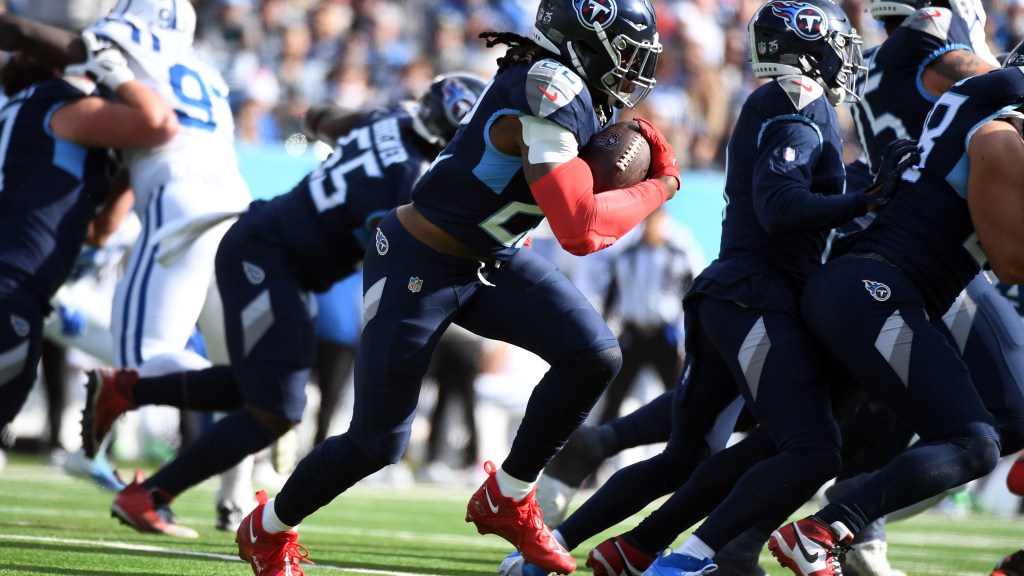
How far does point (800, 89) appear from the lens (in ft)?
12.6

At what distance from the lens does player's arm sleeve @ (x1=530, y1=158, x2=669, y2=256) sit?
3.56m

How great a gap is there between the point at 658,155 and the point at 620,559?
125 centimetres

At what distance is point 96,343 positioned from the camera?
313 inches

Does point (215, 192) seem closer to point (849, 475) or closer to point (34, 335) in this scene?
point (34, 335)

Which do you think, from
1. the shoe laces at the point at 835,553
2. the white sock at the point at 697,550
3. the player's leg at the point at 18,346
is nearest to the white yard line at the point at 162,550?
the player's leg at the point at 18,346

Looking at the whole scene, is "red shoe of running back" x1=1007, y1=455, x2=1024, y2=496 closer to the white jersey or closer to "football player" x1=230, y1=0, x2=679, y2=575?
"football player" x1=230, y1=0, x2=679, y2=575

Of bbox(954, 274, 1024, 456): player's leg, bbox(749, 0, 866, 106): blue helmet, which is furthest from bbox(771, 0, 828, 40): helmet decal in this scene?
bbox(954, 274, 1024, 456): player's leg

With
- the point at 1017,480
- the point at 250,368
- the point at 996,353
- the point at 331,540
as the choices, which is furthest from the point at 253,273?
the point at 1017,480

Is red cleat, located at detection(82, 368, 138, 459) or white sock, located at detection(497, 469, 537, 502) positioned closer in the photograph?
white sock, located at detection(497, 469, 537, 502)

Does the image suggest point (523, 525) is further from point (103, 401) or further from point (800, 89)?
point (103, 401)

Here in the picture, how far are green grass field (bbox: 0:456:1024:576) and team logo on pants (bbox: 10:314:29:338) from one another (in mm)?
782

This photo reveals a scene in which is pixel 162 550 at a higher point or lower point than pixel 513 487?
lower

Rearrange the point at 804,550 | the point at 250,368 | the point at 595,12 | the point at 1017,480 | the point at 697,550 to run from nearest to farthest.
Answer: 1. the point at 804,550
2. the point at 697,550
3. the point at 595,12
4. the point at 1017,480
5. the point at 250,368

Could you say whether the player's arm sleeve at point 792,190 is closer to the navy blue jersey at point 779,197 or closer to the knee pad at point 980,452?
the navy blue jersey at point 779,197
